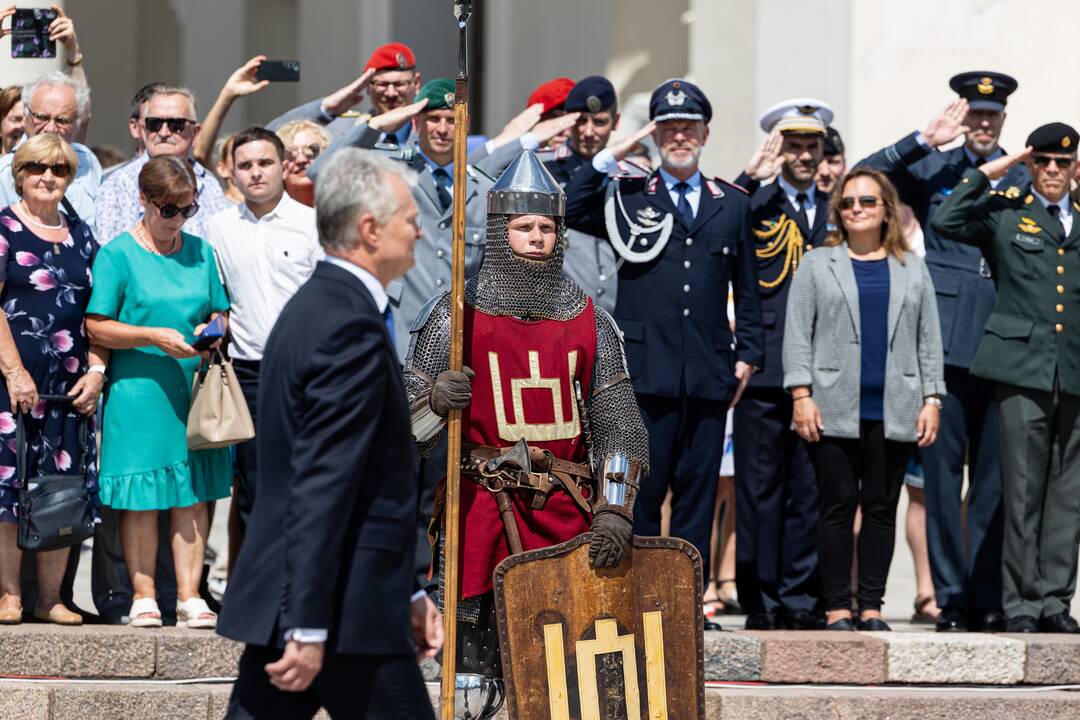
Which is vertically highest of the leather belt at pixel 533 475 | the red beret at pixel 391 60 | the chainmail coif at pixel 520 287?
the red beret at pixel 391 60

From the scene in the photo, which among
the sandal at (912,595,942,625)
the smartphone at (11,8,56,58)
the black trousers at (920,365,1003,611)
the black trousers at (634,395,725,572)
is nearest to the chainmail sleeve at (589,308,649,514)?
the black trousers at (634,395,725,572)

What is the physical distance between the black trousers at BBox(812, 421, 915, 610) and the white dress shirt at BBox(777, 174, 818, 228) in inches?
39.9

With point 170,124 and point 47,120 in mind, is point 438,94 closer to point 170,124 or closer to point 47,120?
point 170,124

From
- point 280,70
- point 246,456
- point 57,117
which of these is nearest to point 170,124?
point 57,117

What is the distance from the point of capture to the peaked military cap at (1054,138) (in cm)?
813

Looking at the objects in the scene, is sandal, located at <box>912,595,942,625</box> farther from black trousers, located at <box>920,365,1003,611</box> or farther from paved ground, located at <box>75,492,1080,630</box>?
black trousers, located at <box>920,365,1003,611</box>

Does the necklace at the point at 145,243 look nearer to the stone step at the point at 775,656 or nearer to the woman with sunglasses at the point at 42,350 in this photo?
the woman with sunglasses at the point at 42,350

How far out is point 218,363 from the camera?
736 cm

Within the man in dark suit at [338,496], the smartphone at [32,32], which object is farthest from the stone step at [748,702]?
the smartphone at [32,32]

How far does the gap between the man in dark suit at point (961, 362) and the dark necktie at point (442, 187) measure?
1857mm

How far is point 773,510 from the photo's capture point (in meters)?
8.08

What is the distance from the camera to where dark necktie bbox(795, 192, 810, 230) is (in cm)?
840

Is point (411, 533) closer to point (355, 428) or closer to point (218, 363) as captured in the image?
point (355, 428)

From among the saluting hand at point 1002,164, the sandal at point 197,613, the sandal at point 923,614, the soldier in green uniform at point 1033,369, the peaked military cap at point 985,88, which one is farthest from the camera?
the sandal at point 923,614
